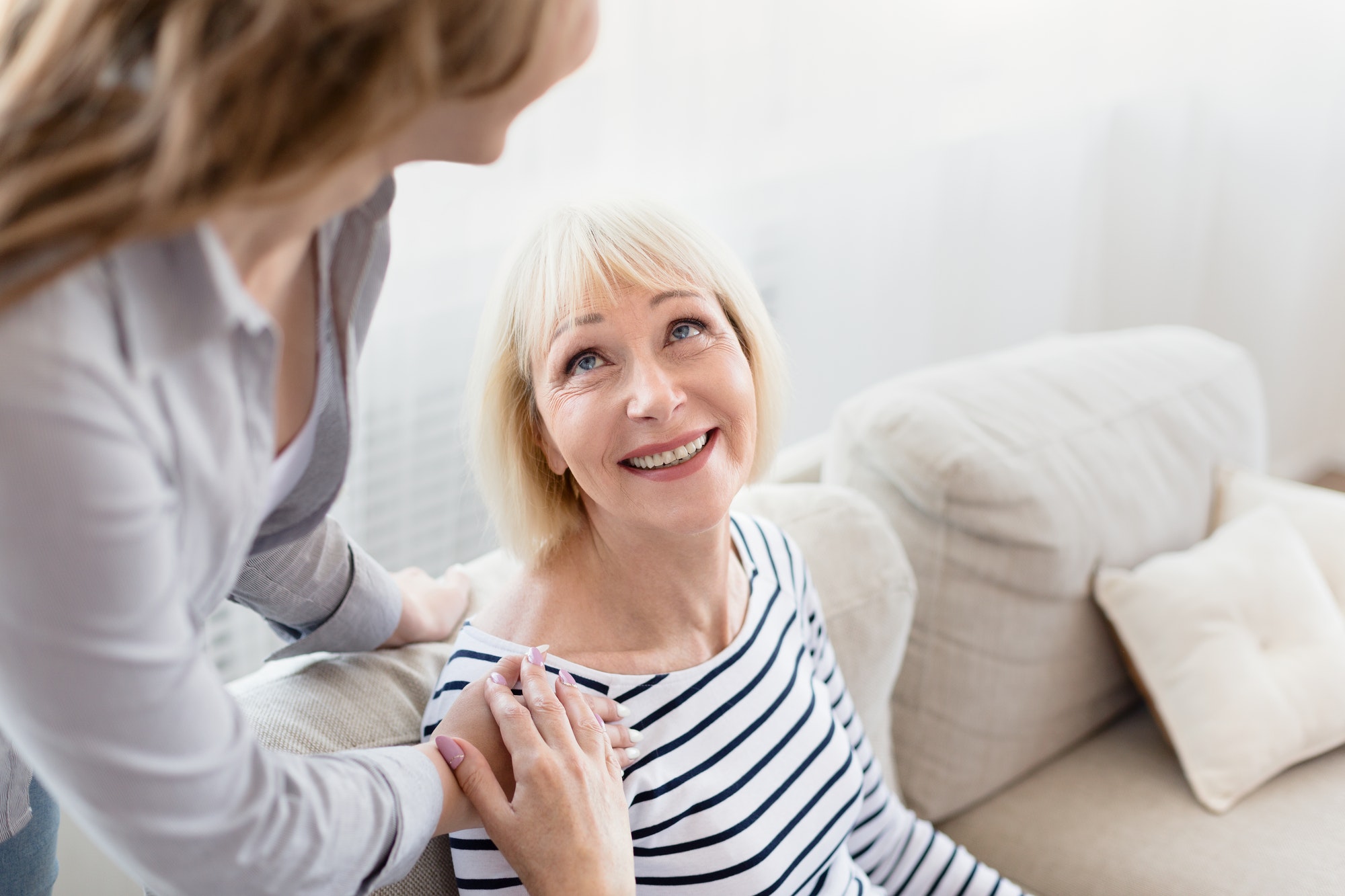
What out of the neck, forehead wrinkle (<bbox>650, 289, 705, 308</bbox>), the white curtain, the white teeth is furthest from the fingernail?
the white curtain

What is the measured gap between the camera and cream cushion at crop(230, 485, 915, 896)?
1131 mm

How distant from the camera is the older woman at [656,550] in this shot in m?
1.14

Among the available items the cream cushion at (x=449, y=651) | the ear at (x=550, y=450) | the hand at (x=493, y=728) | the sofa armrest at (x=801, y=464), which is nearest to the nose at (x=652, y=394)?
the ear at (x=550, y=450)

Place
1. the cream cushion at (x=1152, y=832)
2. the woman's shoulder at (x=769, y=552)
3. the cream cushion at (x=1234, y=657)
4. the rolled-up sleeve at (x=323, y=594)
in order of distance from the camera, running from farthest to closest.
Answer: the cream cushion at (x=1234, y=657) → the cream cushion at (x=1152, y=832) → the woman's shoulder at (x=769, y=552) → the rolled-up sleeve at (x=323, y=594)

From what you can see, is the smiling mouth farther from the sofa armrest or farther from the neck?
the sofa armrest

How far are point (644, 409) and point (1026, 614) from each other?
85 centimetres

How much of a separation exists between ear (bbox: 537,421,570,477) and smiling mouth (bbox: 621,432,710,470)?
0.32ft

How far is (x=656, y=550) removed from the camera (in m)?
1.23

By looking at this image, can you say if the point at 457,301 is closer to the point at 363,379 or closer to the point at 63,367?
the point at 363,379

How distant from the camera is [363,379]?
1814 mm

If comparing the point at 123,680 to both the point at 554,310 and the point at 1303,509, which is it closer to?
the point at 554,310

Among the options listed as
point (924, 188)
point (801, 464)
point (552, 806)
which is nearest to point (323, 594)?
point (552, 806)

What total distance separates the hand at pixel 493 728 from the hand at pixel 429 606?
0.21m

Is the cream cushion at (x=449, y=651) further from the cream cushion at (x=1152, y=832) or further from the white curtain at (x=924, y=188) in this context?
the white curtain at (x=924, y=188)
